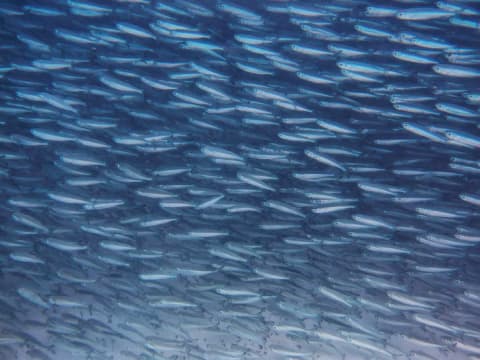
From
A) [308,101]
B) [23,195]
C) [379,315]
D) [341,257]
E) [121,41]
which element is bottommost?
[379,315]

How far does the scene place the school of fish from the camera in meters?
6.95

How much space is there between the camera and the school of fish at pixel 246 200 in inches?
273

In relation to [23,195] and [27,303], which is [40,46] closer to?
[23,195]

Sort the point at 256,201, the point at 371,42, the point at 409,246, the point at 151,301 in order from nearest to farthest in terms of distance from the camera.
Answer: the point at 151,301, the point at 409,246, the point at 256,201, the point at 371,42

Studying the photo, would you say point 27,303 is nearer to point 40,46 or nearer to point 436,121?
point 40,46

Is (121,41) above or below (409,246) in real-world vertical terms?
above

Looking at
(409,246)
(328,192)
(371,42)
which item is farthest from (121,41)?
(409,246)

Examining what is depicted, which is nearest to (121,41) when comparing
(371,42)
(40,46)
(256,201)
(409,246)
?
(40,46)

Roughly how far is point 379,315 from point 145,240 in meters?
4.29

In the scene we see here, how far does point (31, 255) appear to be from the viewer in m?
7.26

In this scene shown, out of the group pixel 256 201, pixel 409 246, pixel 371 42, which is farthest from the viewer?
pixel 371 42

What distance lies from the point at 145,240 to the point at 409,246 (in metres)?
4.63

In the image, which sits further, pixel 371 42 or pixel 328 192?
pixel 371 42

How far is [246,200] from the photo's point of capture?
823 centimetres
